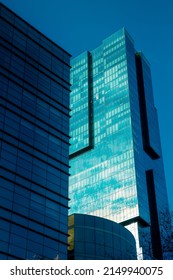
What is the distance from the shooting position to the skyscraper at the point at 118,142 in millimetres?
157875

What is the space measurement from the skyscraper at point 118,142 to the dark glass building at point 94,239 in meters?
61.0

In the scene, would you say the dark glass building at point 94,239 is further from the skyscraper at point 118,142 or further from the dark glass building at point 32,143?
the skyscraper at point 118,142

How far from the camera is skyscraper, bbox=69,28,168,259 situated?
518 ft

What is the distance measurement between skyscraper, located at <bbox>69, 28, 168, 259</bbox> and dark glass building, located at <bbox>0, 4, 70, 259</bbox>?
69.3m

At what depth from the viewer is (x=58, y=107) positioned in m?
90.6

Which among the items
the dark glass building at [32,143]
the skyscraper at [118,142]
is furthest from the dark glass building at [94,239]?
the skyscraper at [118,142]

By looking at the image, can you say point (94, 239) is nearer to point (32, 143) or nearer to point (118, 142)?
point (32, 143)

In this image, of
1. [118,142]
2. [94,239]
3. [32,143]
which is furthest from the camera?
[118,142]

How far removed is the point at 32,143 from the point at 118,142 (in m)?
92.6

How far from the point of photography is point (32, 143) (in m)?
79.6

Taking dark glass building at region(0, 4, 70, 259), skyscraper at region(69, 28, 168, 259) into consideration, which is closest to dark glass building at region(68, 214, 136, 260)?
dark glass building at region(0, 4, 70, 259)

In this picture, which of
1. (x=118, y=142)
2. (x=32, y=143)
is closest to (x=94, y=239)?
(x=32, y=143)
